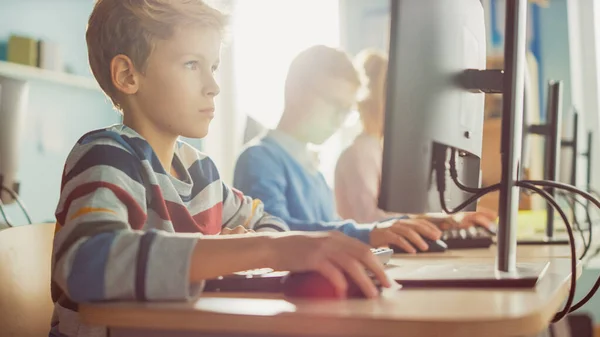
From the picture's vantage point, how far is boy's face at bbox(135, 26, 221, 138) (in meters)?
Result: 1.03

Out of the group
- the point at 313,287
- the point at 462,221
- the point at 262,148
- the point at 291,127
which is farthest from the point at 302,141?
the point at 313,287

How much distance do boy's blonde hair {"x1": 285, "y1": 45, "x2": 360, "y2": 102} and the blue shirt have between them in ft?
0.71

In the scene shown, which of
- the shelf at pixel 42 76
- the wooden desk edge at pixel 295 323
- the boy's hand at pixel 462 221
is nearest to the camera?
the wooden desk edge at pixel 295 323

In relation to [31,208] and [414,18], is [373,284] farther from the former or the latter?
[31,208]

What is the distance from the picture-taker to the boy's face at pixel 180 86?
1028 mm

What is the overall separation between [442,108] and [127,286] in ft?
1.43

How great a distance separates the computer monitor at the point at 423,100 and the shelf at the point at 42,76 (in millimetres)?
1691

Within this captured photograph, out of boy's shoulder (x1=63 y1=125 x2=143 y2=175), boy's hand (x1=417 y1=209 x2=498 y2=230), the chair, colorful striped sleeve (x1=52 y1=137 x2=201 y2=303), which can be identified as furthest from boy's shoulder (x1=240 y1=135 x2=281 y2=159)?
colorful striped sleeve (x1=52 y1=137 x2=201 y2=303)

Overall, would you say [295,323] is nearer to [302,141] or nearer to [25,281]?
[25,281]

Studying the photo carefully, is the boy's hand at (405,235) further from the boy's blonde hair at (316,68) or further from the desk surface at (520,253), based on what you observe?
the boy's blonde hair at (316,68)

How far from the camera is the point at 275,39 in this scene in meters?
4.00

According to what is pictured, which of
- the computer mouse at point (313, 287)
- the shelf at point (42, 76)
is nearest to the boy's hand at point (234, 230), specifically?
the computer mouse at point (313, 287)

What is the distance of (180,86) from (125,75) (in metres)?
0.10

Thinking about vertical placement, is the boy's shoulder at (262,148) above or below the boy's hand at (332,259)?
above
